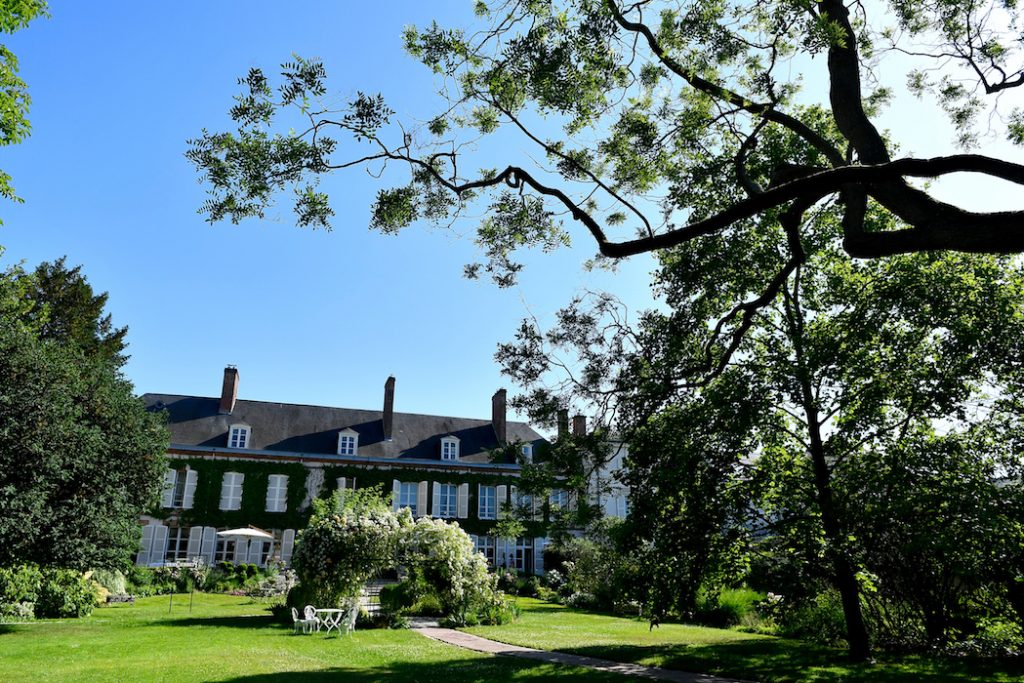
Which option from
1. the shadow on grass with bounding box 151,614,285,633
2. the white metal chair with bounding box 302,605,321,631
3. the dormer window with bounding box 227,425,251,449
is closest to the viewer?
the white metal chair with bounding box 302,605,321,631

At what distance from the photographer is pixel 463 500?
36156mm

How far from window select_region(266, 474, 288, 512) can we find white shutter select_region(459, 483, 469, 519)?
29.5 feet

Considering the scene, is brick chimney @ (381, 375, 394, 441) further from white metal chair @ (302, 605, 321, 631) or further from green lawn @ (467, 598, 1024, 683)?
white metal chair @ (302, 605, 321, 631)

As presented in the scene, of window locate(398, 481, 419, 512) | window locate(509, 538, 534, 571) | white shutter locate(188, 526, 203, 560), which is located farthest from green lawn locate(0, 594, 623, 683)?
window locate(509, 538, 534, 571)

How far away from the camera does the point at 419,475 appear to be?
117ft

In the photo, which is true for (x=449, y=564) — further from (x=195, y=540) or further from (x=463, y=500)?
(x=195, y=540)

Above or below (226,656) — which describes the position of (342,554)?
above

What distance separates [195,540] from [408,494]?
10282 mm

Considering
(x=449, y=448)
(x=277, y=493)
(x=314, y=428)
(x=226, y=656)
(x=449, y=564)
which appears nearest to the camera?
(x=226, y=656)

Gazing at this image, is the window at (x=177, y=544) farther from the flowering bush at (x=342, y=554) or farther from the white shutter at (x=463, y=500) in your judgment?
the flowering bush at (x=342, y=554)

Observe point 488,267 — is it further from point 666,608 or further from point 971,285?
point 971,285

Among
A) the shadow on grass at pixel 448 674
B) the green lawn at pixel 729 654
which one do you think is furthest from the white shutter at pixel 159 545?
the shadow on grass at pixel 448 674

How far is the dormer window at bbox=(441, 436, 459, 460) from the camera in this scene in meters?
36.7

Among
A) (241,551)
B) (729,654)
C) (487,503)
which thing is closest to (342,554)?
(729,654)
